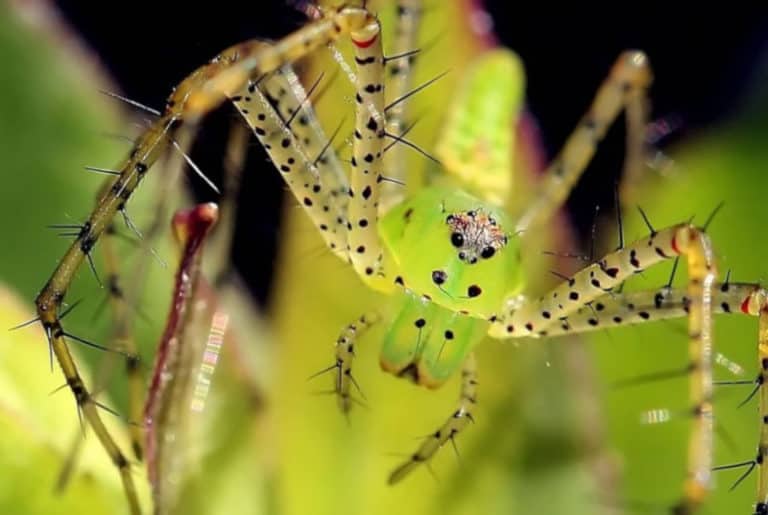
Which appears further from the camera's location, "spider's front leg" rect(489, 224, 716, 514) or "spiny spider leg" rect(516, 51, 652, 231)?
"spiny spider leg" rect(516, 51, 652, 231)

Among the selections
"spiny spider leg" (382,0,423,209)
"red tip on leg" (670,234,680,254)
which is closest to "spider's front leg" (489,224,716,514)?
"red tip on leg" (670,234,680,254)

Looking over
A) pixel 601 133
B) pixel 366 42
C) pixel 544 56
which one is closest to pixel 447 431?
pixel 366 42

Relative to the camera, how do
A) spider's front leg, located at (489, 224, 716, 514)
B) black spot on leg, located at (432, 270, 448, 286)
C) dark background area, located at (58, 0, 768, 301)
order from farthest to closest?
dark background area, located at (58, 0, 768, 301) → black spot on leg, located at (432, 270, 448, 286) → spider's front leg, located at (489, 224, 716, 514)

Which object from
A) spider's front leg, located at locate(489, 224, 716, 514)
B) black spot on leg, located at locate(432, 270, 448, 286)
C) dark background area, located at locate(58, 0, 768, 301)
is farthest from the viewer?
dark background area, located at locate(58, 0, 768, 301)

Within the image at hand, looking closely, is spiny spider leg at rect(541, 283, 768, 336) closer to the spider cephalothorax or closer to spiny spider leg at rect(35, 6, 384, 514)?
the spider cephalothorax

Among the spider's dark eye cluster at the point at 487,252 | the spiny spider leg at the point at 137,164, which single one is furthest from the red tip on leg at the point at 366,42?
the spider's dark eye cluster at the point at 487,252

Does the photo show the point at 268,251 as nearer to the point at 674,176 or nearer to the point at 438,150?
the point at 438,150
